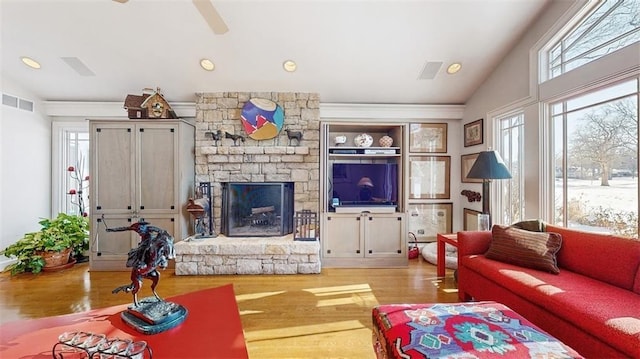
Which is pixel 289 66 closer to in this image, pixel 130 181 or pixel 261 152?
pixel 261 152

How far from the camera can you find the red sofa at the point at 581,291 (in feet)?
4.77

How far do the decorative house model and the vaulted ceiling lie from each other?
0.83 ft

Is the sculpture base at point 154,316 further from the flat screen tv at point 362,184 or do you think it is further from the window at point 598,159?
the window at point 598,159

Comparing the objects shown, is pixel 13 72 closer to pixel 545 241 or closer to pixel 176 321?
pixel 176 321

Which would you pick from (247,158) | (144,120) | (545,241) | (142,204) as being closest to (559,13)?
(545,241)

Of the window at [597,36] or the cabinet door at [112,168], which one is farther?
the cabinet door at [112,168]

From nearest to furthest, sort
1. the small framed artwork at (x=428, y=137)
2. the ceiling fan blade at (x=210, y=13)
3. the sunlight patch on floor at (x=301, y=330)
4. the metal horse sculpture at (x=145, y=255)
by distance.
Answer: the metal horse sculpture at (x=145, y=255), the ceiling fan blade at (x=210, y=13), the sunlight patch on floor at (x=301, y=330), the small framed artwork at (x=428, y=137)

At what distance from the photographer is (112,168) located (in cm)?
357

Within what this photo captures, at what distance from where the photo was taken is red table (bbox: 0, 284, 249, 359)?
1.20 meters

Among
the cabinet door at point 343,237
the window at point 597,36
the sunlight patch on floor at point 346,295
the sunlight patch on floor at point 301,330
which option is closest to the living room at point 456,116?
the window at point 597,36

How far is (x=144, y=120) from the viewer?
11.6 feet

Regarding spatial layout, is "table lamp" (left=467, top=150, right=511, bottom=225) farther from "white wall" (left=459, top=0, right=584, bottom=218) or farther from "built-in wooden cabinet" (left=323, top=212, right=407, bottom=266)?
"built-in wooden cabinet" (left=323, top=212, right=407, bottom=266)

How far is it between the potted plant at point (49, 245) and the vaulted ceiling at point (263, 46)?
73.1 inches

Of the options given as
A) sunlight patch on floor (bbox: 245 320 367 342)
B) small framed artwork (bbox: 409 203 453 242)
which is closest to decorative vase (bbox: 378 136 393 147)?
small framed artwork (bbox: 409 203 453 242)
